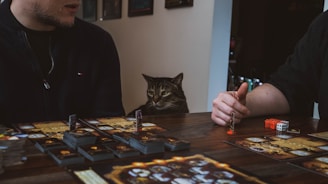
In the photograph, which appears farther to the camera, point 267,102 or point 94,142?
point 267,102

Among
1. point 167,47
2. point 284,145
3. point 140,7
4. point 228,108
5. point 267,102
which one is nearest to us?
point 284,145

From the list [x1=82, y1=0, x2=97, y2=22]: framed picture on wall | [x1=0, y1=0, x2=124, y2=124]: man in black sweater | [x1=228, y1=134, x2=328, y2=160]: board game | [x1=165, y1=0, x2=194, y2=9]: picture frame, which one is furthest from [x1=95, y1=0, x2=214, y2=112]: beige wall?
[x1=228, y1=134, x2=328, y2=160]: board game

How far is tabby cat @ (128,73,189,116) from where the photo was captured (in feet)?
9.07

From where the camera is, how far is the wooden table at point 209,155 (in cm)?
61

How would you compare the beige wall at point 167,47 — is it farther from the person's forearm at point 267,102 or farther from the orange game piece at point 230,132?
the orange game piece at point 230,132

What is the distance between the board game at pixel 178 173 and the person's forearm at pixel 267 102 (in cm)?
59

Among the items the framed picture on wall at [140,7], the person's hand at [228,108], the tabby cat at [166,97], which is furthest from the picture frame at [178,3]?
the person's hand at [228,108]

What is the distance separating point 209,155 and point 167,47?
2.33 m

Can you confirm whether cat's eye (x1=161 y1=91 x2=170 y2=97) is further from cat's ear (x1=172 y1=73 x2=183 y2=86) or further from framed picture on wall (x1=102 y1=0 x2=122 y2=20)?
framed picture on wall (x1=102 y1=0 x2=122 y2=20)

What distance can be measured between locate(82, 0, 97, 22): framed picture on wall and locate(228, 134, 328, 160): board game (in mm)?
3741

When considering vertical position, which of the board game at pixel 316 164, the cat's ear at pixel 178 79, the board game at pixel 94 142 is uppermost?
the board game at pixel 94 142

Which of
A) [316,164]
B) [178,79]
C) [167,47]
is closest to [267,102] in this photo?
[316,164]

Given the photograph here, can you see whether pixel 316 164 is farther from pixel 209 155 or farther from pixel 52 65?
pixel 52 65

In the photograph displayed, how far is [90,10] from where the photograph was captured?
4559mm
